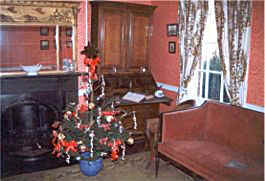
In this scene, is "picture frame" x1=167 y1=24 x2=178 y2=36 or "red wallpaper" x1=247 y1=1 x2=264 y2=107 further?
"picture frame" x1=167 y1=24 x2=178 y2=36

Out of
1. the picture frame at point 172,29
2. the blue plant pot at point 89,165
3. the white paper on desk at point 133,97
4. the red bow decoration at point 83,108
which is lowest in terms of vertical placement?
the blue plant pot at point 89,165

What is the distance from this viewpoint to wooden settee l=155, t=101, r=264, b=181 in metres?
2.65

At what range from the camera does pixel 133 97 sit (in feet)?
13.6

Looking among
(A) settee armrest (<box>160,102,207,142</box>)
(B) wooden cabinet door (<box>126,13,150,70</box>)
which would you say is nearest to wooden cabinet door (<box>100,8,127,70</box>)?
(B) wooden cabinet door (<box>126,13,150,70</box>)

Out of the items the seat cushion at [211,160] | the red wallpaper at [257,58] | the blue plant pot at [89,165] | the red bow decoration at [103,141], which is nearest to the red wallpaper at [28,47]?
the blue plant pot at [89,165]

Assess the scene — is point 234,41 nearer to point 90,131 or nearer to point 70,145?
point 90,131

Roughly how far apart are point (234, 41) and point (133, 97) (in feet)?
5.41

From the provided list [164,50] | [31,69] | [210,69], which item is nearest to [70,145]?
[31,69]

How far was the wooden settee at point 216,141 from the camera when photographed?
8.69 ft

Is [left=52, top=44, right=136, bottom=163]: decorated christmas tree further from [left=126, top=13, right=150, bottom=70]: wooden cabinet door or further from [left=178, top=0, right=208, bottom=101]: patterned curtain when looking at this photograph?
[left=126, top=13, right=150, bottom=70]: wooden cabinet door

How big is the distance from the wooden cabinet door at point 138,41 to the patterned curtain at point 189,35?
0.61 metres

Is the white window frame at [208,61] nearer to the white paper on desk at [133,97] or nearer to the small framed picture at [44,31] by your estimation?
the white paper on desk at [133,97]

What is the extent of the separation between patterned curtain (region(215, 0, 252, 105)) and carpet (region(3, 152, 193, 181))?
118 centimetres

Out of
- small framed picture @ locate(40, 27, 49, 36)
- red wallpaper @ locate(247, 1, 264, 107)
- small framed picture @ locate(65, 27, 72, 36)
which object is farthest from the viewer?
small framed picture @ locate(65, 27, 72, 36)
